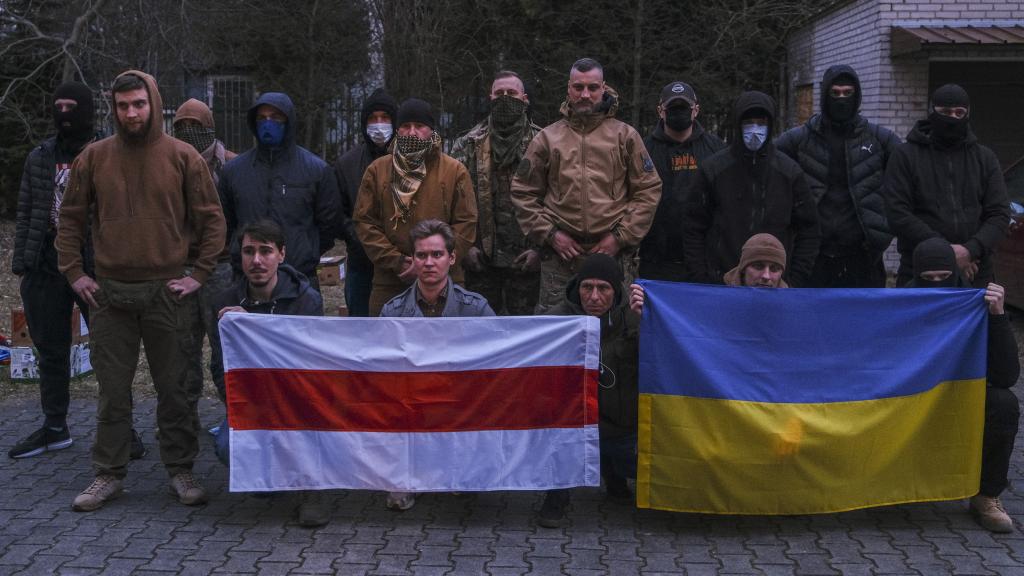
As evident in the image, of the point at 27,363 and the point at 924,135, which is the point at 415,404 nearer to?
the point at 924,135

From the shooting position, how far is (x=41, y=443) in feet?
23.0

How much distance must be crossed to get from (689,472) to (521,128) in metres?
2.54

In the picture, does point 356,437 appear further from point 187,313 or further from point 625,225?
point 625,225

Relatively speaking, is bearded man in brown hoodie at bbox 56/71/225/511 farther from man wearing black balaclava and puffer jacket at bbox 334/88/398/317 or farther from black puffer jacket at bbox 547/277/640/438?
black puffer jacket at bbox 547/277/640/438

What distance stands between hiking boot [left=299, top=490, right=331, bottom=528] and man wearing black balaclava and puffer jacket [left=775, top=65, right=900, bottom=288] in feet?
10.7

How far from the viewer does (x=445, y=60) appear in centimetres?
1762

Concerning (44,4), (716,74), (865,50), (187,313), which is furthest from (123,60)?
(187,313)

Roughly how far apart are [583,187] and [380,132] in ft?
4.74

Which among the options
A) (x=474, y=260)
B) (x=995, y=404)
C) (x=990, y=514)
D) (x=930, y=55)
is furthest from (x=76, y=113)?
(x=930, y=55)

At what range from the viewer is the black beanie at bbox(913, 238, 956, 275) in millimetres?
5816

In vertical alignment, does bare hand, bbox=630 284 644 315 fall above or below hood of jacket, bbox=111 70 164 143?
below

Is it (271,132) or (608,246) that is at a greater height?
(271,132)

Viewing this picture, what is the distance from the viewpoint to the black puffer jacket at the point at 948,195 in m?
6.34

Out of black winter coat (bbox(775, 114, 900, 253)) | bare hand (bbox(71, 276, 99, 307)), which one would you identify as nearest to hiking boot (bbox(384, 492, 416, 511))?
bare hand (bbox(71, 276, 99, 307))
